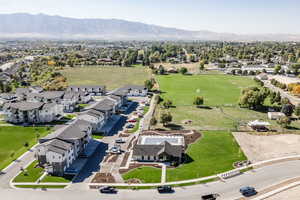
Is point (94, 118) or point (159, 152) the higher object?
point (94, 118)

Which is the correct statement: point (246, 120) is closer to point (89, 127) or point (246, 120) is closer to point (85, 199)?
point (89, 127)

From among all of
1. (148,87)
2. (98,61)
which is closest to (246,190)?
(148,87)

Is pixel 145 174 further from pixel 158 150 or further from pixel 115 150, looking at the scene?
pixel 115 150

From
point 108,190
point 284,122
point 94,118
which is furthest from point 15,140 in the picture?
point 284,122

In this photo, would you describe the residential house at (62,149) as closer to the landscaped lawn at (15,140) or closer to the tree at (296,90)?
the landscaped lawn at (15,140)

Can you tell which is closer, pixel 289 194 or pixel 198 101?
pixel 289 194

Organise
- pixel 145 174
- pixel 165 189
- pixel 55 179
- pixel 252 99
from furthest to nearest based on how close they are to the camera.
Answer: pixel 252 99, pixel 145 174, pixel 55 179, pixel 165 189

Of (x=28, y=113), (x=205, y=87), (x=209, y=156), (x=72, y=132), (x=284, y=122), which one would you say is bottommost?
(x=209, y=156)
